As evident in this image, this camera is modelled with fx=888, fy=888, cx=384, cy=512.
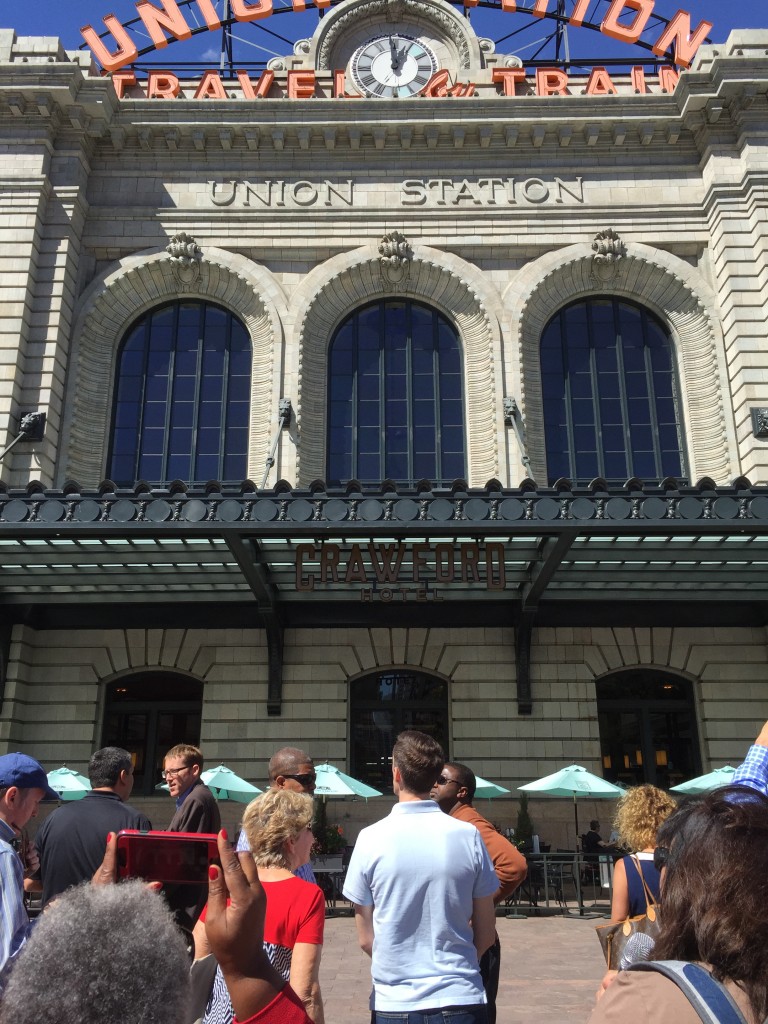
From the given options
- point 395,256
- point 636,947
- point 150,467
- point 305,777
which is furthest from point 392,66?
point 636,947

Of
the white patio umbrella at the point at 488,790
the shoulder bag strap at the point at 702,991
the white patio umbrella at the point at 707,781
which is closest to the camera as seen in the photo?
the shoulder bag strap at the point at 702,991

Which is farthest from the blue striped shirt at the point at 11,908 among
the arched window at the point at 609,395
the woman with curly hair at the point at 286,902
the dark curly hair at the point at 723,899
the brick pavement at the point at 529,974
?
the arched window at the point at 609,395

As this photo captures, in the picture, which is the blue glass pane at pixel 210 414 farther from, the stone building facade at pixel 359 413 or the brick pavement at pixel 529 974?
the brick pavement at pixel 529 974

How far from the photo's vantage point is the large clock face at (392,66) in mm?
24734

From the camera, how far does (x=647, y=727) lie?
64.4 feet

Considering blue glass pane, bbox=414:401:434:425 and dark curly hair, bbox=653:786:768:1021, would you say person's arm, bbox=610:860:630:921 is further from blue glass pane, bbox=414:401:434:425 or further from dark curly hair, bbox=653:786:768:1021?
blue glass pane, bbox=414:401:434:425

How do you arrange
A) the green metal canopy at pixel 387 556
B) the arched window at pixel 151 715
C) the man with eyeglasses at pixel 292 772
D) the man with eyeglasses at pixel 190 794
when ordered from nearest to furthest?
1. the man with eyeglasses at pixel 292 772
2. the man with eyeglasses at pixel 190 794
3. the green metal canopy at pixel 387 556
4. the arched window at pixel 151 715

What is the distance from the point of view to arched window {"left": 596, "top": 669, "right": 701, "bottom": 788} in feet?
63.8

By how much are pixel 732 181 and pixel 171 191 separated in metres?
13.9

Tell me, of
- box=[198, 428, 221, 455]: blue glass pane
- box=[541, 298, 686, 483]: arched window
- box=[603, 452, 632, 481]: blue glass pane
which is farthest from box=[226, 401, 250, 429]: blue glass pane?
box=[603, 452, 632, 481]: blue glass pane

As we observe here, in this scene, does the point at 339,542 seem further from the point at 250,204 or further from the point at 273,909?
A: the point at 273,909

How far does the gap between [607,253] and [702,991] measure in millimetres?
21972

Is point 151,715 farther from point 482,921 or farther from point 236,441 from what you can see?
point 482,921

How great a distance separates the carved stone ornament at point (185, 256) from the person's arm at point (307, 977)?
20.3 metres
